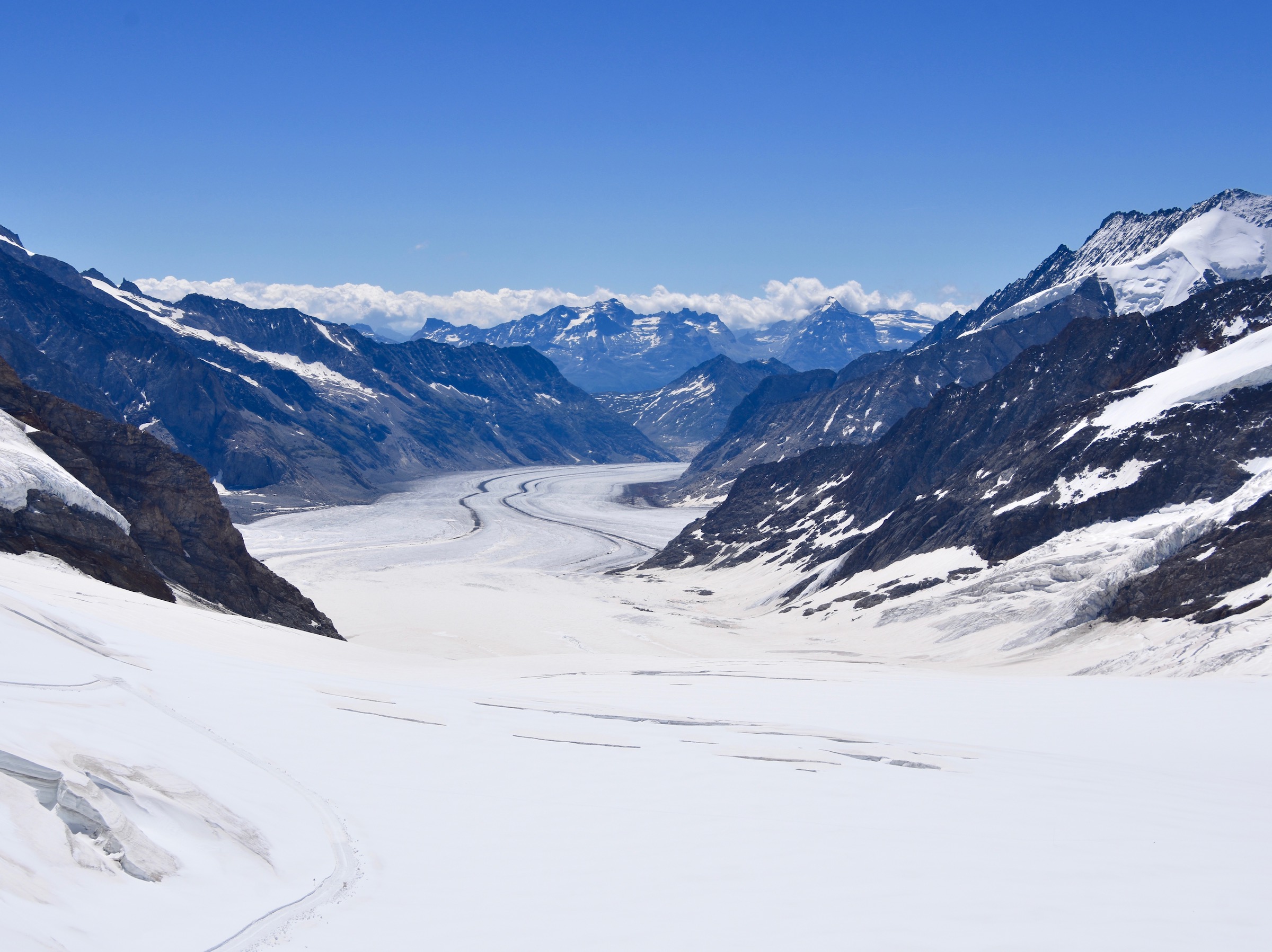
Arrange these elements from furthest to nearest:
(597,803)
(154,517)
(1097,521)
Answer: (1097,521)
(154,517)
(597,803)

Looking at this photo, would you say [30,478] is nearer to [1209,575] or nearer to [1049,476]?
[1209,575]

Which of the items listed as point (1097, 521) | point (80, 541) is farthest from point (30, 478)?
point (1097, 521)

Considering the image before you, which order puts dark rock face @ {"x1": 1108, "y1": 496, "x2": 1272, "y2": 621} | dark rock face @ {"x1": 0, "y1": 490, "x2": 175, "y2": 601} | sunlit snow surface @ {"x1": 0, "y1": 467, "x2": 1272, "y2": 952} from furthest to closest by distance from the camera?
dark rock face @ {"x1": 1108, "y1": 496, "x2": 1272, "y2": 621}
dark rock face @ {"x1": 0, "y1": 490, "x2": 175, "y2": 601}
sunlit snow surface @ {"x1": 0, "y1": 467, "x2": 1272, "y2": 952}

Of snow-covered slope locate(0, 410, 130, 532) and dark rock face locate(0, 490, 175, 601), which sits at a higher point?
snow-covered slope locate(0, 410, 130, 532)

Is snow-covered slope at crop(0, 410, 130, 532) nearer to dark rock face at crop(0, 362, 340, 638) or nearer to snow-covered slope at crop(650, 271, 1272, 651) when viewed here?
dark rock face at crop(0, 362, 340, 638)

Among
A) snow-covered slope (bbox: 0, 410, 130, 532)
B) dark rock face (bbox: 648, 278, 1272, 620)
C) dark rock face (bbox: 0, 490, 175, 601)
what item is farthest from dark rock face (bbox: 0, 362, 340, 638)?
dark rock face (bbox: 648, 278, 1272, 620)
